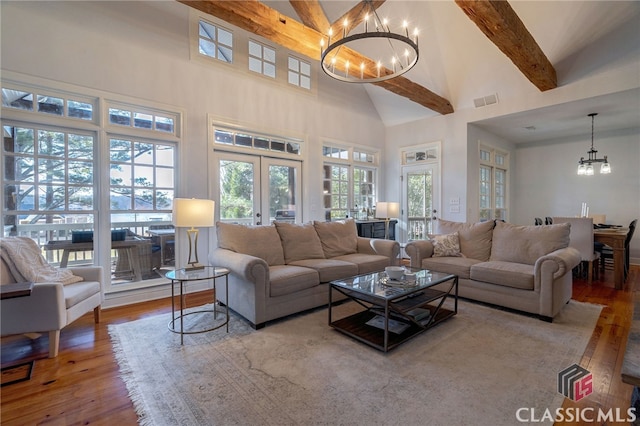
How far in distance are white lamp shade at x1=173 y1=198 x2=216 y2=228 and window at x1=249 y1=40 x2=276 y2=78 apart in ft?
9.06

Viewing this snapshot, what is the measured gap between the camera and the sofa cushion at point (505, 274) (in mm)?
2963

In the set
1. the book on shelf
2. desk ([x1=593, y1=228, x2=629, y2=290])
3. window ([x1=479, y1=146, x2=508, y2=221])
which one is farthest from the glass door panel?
the book on shelf

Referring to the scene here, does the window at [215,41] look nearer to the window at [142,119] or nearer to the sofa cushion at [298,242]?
the window at [142,119]

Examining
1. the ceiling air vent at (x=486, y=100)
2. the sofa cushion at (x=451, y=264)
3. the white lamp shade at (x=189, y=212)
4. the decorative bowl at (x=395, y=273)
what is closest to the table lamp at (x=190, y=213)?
the white lamp shade at (x=189, y=212)

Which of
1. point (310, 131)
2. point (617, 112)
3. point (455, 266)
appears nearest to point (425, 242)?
point (455, 266)

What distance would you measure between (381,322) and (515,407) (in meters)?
1.09

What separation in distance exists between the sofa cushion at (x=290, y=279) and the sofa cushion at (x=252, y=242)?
0.83ft

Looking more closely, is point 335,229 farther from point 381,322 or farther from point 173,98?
point 173,98

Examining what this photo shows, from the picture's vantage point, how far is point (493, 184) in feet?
21.7

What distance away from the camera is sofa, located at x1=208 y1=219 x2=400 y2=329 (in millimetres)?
2742

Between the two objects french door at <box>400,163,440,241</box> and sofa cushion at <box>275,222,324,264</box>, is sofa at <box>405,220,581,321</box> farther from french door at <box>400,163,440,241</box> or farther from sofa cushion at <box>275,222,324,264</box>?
french door at <box>400,163,440,241</box>

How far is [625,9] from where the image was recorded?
3.56 m

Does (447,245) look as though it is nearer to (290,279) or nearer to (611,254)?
(290,279)

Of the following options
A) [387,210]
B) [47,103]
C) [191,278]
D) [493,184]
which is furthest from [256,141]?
[493,184]
